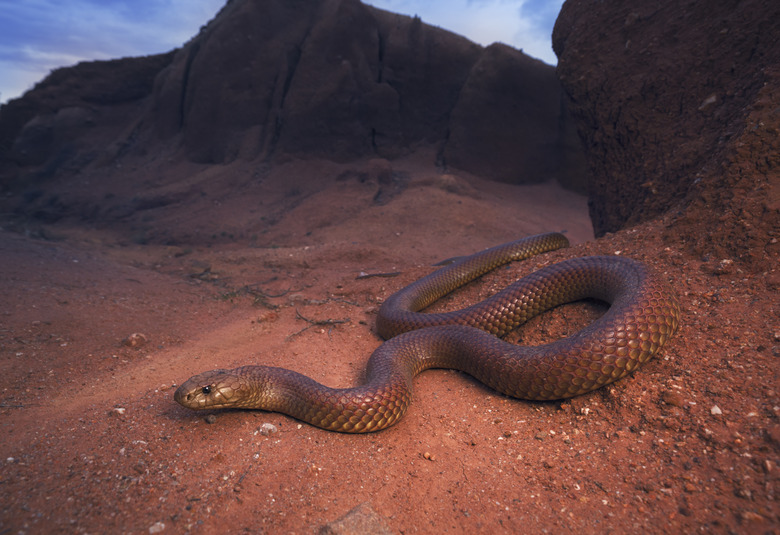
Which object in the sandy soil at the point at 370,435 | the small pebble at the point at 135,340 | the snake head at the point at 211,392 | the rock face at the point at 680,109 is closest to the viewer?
the sandy soil at the point at 370,435

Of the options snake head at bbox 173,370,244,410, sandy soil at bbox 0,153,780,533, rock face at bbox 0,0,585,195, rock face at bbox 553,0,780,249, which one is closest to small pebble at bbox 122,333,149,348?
sandy soil at bbox 0,153,780,533

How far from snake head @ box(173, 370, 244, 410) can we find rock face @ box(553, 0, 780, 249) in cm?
435

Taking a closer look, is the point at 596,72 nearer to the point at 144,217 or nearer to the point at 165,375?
the point at 165,375

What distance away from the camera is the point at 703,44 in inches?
191

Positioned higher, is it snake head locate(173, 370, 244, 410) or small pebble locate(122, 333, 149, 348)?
snake head locate(173, 370, 244, 410)

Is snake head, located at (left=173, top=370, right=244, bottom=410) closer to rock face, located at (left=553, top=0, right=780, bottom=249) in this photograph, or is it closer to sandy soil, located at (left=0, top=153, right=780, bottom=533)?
sandy soil, located at (left=0, top=153, right=780, bottom=533)

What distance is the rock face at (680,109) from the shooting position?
12.1ft

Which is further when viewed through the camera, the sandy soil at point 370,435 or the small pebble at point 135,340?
the small pebble at point 135,340

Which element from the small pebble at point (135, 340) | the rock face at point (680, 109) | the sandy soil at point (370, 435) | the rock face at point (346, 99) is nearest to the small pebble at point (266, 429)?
the sandy soil at point (370, 435)

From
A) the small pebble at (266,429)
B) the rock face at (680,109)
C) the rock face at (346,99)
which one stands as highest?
the rock face at (346,99)

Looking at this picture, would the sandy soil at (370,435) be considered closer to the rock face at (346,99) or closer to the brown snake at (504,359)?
the brown snake at (504,359)

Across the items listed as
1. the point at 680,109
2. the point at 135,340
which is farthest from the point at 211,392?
the point at 680,109

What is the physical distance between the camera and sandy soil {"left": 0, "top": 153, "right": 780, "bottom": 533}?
2158mm

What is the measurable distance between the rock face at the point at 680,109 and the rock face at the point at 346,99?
8227 mm
